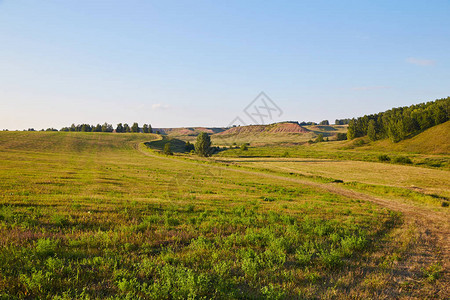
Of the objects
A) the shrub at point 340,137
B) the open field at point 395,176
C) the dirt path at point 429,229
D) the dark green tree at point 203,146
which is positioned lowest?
the open field at point 395,176

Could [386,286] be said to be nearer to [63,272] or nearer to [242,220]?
[242,220]

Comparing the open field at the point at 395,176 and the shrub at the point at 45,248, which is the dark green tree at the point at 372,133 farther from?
the shrub at the point at 45,248

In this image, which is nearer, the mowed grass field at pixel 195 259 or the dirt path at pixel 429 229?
the mowed grass field at pixel 195 259

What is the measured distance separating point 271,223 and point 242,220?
1.65m

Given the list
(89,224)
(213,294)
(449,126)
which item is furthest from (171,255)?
(449,126)

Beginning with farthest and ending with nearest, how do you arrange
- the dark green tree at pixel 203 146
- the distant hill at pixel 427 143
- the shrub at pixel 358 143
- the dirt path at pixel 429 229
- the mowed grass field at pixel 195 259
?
the shrub at pixel 358 143
the distant hill at pixel 427 143
the dark green tree at pixel 203 146
the dirt path at pixel 429 229
the mowed grass field at pixel 195 259

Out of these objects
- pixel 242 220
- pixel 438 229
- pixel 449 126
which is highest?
pixel 449 126

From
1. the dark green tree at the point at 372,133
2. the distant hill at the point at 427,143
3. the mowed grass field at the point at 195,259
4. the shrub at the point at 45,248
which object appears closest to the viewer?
the mowed grass field at the point at 195,259

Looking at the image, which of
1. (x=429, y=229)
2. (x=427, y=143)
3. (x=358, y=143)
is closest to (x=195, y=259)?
(x=429, y=229)

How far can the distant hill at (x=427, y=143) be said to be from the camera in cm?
9638

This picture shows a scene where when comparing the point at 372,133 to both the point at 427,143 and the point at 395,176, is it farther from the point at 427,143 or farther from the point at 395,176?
the point at 395,176

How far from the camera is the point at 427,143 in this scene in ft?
347

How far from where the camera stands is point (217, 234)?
9758 mm

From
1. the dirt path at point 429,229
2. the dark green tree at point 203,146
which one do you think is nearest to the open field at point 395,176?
the dirt path at point 429,229
